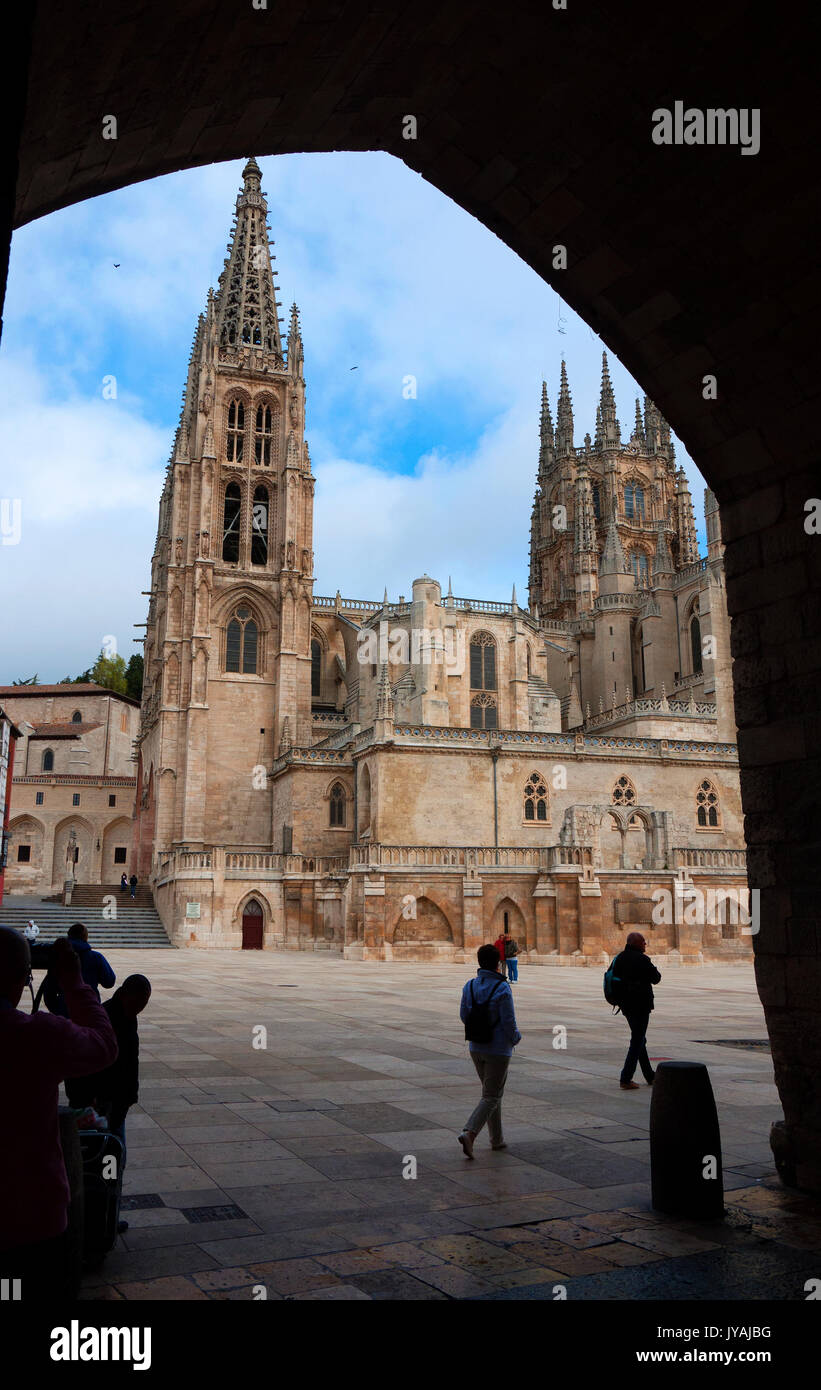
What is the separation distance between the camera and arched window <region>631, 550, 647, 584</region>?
67812 millimetres

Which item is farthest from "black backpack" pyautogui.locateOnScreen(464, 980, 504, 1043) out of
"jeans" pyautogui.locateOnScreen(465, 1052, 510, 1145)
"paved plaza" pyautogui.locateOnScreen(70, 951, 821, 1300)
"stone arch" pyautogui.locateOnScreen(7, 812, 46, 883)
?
"stone arch" pyautogui.locateOnScreen(7, 812, 46, 883)

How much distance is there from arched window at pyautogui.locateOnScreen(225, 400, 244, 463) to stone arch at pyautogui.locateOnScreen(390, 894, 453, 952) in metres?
29.2

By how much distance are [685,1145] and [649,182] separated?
18.5 feet

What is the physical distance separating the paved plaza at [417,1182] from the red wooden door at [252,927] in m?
24.2

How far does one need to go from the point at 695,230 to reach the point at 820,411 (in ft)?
4.37

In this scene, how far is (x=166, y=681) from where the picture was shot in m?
→ 47.5

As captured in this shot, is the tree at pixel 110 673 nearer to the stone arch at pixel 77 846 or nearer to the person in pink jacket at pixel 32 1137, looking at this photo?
the stone arch at pixel 77 846

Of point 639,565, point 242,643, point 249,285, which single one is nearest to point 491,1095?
point 242,643

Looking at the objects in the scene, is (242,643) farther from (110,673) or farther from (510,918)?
(110,673)

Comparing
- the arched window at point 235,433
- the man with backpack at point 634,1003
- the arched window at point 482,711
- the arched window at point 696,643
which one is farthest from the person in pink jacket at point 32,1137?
the arched window at point 696,643

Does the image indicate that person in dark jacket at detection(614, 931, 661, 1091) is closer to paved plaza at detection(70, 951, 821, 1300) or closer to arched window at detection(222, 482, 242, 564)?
paved plaza at detection(70, 951, 821, 1300)

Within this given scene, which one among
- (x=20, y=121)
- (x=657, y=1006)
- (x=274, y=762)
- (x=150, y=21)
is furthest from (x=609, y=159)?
(x=274, y=762)

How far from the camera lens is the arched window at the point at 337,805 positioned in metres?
41.8

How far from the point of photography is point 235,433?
172ft
